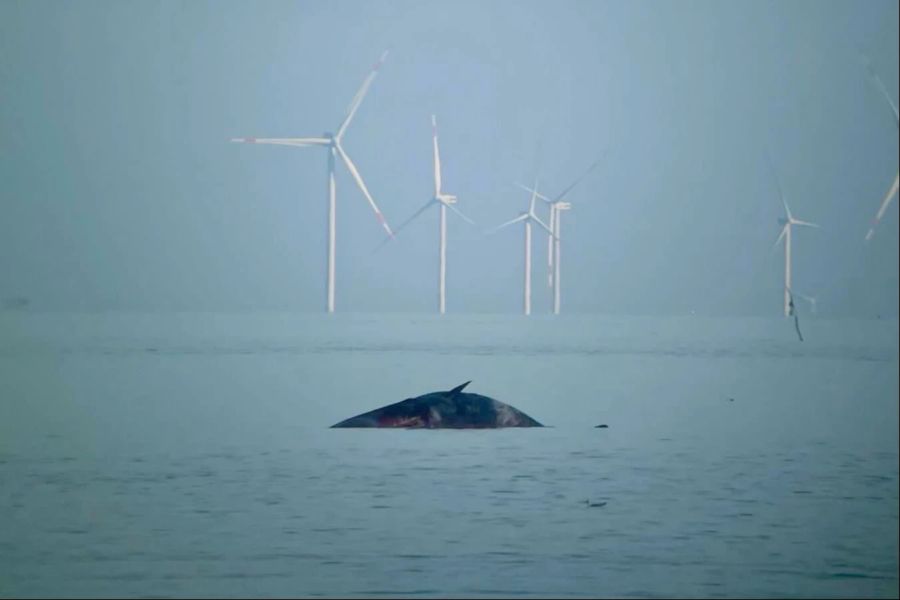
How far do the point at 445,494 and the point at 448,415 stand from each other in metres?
8.32

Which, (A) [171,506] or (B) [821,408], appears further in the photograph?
(B) [821,408]

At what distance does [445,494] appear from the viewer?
1778 centimetres

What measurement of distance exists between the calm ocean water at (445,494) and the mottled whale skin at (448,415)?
0.96 metres

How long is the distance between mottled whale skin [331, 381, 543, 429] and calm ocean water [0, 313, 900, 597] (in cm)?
96

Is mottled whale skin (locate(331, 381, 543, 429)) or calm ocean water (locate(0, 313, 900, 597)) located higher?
mottled whale skin (locate(331, 381, 543, 429))

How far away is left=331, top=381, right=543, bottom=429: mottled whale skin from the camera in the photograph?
26.0 m

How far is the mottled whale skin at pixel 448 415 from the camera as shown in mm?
26016

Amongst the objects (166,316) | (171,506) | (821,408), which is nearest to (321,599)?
(171,506)

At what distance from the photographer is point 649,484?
18.7 metres

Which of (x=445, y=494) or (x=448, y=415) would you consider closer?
(x=445, y=494)

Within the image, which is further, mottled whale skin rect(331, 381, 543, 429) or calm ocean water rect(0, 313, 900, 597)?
mottled whale skin rect(331, 381, 543, 429)

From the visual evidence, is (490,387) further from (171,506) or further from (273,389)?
(171,506)

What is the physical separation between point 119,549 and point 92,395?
19.2m

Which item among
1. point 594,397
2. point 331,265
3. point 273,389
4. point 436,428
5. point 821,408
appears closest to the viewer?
point 436,428
